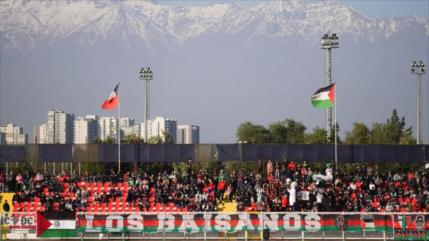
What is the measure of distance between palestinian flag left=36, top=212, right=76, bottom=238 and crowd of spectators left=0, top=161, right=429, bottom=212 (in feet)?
25.0

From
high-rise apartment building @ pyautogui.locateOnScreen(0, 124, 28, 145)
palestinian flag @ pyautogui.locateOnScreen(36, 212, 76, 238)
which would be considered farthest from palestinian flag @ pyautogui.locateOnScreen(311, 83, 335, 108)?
high-rise apartment building @ pyautogui.locateOnScreen(0, 124, 28, 145)

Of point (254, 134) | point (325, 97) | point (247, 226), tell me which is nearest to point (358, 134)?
point (254, 134)

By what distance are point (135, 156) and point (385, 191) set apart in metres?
17.8

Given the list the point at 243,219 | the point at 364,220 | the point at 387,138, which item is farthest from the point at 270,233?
the point at 387,138

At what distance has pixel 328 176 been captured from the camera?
178 ft

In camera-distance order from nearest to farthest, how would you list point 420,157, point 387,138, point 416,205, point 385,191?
point 416,205 → point 385,191 → point 420,157 → point 387,138

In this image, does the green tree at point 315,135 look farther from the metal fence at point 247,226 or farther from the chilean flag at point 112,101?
the metal fence at point 247,226

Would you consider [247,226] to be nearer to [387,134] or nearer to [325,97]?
[325,97]

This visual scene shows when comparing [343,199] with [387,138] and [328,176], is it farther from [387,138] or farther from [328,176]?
[387,138]

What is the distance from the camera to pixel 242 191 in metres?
51.7

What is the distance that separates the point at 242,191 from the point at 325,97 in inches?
382

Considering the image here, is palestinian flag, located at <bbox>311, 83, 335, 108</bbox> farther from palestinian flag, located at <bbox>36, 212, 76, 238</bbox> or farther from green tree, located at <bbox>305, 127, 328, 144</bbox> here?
green tree, located at <bbox>305, 127, 328, 144</bbox>

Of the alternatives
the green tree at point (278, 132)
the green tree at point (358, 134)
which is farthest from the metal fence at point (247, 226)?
the green tree at point (278, 132)

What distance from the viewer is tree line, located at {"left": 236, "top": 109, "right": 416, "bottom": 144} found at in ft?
484
